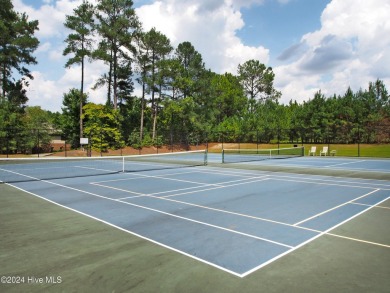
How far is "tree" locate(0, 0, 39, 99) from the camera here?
45.1 meters

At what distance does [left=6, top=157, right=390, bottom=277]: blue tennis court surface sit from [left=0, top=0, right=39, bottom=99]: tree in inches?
1498

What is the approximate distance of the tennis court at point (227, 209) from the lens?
6.25 m

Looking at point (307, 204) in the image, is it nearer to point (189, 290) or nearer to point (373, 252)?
point (373, 252)

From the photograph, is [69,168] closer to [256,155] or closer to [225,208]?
[225,208]

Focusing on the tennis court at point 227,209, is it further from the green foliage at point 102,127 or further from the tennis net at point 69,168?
the green foliage at point 102,127

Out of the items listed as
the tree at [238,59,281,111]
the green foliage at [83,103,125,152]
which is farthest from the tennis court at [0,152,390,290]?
the tree at [238,59,281,111]

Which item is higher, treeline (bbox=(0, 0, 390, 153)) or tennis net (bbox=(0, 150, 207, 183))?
treeline (bbox=(0, 0, 390, 153))

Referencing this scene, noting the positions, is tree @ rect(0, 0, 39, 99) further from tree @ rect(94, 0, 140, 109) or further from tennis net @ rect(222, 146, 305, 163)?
tennis net @ rect(222, 146, 305, 163)

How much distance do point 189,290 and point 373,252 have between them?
3928 mm

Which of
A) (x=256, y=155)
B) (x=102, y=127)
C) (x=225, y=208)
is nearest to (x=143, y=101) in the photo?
(x=102, y=127)

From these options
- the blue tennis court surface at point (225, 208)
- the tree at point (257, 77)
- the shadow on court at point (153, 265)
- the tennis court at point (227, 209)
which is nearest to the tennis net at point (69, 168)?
the tennis court at point (227, 209)

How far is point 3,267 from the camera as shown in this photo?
17.3 ft

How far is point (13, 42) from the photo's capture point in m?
44.8

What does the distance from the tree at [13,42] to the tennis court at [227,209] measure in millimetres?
37498
